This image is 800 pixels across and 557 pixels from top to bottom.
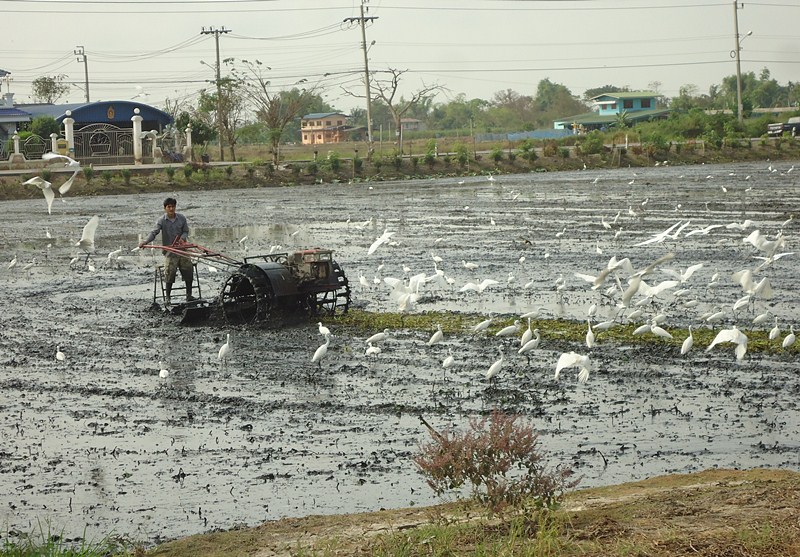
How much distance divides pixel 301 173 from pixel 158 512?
165 feet

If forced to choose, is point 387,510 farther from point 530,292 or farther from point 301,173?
point 301,173

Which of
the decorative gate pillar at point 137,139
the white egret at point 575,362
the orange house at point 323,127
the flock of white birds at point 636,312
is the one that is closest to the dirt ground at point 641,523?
the white egret at point 575,362

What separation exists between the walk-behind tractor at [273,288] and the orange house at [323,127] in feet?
336

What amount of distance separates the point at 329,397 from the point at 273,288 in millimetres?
3900

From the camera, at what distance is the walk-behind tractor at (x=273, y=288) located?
14.8m

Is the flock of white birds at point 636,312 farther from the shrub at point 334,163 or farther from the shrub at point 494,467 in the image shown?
the shrub at point 334,163

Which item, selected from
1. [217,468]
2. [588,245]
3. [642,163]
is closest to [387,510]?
[217,468]

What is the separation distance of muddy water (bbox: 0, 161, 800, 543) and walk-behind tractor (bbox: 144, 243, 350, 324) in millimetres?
318

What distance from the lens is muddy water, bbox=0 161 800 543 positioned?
830cm

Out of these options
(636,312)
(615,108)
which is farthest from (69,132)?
(615,108)

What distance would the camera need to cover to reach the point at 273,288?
48.2 ft

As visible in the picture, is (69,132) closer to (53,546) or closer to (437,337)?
(437,337)

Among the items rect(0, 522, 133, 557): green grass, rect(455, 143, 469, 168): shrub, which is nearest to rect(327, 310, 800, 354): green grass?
rect(0, 522, 133, 557): green grass

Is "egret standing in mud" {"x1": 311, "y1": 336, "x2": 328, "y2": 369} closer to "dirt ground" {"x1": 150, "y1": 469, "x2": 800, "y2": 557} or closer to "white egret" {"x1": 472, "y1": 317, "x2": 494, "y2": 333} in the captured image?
"white egret" {"x1": 472, "y1": 317, "x2": 494, "y2": 333}
